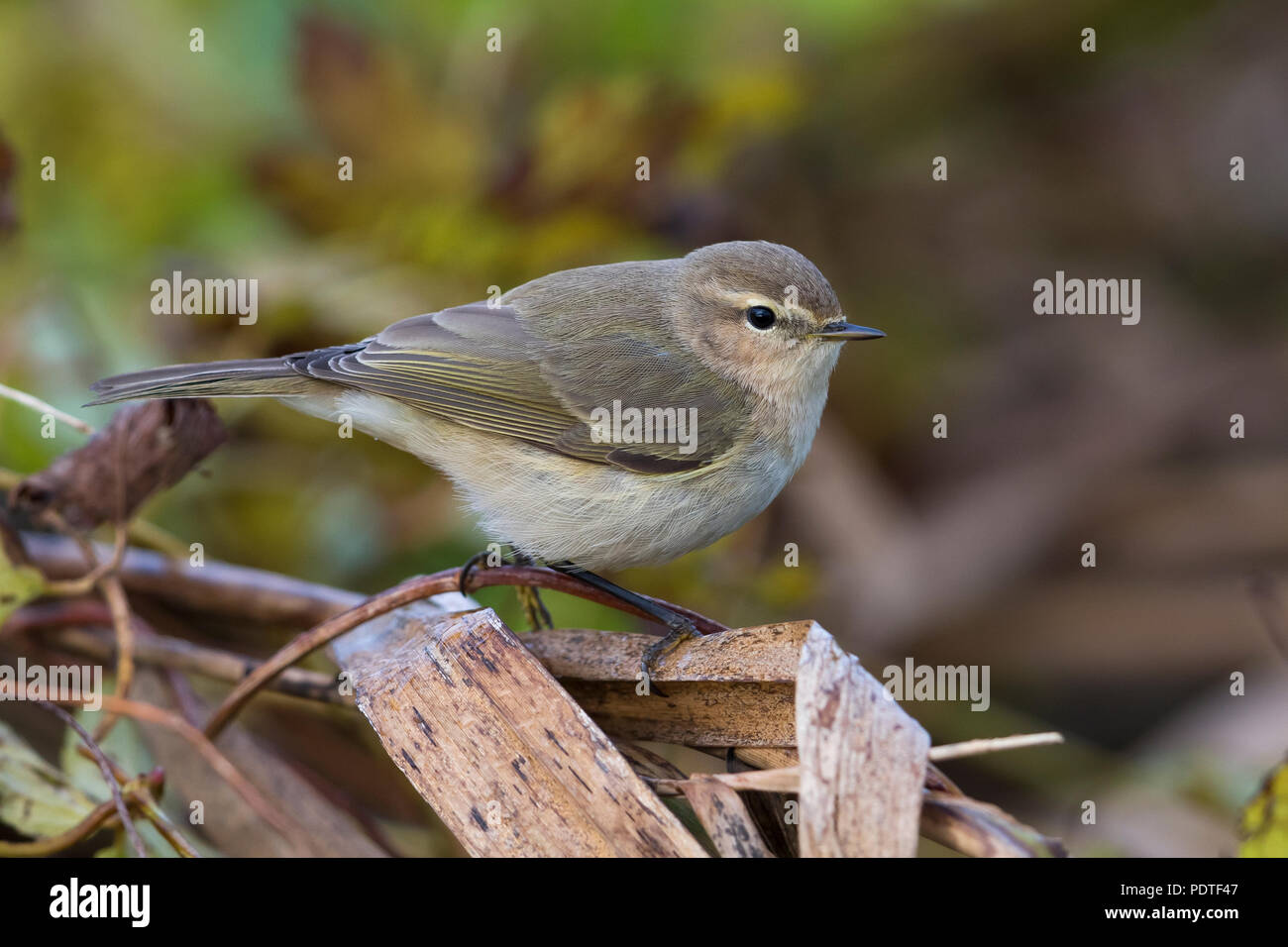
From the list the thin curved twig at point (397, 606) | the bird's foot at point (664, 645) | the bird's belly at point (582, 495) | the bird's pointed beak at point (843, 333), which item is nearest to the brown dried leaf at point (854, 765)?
the bird's foot at point (664, 645)

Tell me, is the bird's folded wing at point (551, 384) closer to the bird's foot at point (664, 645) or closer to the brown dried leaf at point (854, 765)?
the bird's foot at point (664, 645)

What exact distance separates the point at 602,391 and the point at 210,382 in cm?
105

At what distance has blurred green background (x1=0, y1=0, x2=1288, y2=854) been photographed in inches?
173

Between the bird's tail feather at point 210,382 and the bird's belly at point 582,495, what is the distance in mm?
170

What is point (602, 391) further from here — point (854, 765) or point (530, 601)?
point (854, 765)

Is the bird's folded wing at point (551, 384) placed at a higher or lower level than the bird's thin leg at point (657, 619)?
higher

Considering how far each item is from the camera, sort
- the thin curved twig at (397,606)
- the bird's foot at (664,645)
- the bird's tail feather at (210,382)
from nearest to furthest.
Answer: the bird's foot at (664,645)
the thin curved twig at (397,606)
the bird's tail feather at (210,382)

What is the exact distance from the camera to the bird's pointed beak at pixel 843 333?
3.34m

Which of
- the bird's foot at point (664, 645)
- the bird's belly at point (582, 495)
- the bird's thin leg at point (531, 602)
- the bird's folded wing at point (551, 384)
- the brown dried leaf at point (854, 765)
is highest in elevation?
the bird's folded wing at point (551, 384)

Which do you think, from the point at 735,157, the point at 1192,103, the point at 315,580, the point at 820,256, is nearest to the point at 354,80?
the point at 315,580

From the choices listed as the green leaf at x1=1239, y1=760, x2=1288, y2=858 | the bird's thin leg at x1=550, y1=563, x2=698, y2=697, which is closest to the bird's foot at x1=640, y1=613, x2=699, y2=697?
the bird's thin leg at x1=550, y1=563, x2=698, y2=697

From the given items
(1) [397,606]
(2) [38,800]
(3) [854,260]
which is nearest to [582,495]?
(1) [397,606]

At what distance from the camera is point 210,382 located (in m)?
3.15

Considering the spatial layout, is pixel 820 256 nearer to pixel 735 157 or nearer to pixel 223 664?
pixel 735 157
